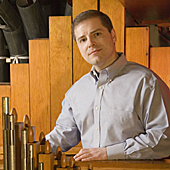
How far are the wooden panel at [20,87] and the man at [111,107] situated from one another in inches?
20.9

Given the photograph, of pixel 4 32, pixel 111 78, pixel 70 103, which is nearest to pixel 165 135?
pixel 111 78

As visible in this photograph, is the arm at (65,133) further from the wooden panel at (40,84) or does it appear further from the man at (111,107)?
the wooden panel at (40,84)

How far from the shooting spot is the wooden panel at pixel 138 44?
1604 millimetres

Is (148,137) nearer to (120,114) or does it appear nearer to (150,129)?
(150,129)

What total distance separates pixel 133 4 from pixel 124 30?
18 cm

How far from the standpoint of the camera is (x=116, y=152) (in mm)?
1075

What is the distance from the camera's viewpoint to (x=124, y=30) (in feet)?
5.34

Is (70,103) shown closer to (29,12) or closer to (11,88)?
(11,88)

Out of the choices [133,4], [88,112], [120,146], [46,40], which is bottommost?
[120,146]

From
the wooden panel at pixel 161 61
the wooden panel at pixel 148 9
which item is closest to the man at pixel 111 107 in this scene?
the wooden panel at pixel 148 9

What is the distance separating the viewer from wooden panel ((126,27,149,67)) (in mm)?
1604

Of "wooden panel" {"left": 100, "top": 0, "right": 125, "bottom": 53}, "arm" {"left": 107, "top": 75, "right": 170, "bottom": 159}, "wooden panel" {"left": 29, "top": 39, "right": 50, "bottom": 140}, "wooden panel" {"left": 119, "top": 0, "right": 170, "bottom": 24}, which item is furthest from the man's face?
"wooden panel" {"left": 29, "top": 39, "right": 50, "bottom": 140}

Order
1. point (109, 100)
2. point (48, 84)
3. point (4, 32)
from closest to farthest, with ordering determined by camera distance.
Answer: point (109, 100) → point (48, 84) → point (4, 32)

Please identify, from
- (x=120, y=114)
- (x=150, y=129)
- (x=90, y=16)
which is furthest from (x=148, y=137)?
(x=90, y=16)
